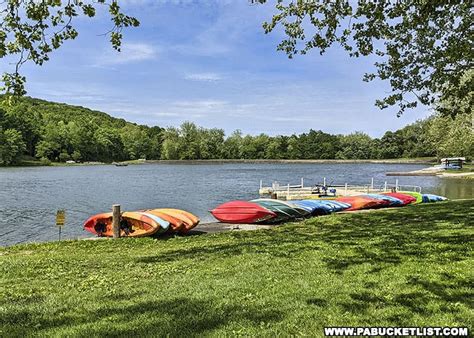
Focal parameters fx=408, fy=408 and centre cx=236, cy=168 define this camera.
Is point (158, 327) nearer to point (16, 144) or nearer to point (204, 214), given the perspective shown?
point (204, 214)

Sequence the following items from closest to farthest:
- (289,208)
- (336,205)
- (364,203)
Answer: (289,208) → (336,205) → (364,203)

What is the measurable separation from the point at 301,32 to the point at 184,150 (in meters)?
150

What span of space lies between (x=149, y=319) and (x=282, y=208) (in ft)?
61.3

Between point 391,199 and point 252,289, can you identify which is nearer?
point 252,289

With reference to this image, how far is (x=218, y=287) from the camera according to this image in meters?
7.22

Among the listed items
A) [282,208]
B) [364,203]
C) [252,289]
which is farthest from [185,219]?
[364,203]

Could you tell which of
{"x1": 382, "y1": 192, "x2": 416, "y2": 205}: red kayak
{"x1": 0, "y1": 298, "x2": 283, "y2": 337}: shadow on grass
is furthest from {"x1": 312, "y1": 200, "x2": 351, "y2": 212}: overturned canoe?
{"x1": 0, "y1": 298, "x2": 283, "y2": 337}: shadow on grass

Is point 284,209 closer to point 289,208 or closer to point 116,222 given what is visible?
point 289,208

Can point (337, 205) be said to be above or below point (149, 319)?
below

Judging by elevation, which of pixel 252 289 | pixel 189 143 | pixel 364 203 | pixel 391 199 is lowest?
pixel 364 203

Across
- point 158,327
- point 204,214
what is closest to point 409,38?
point 158,327

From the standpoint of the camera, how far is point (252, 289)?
275 inches

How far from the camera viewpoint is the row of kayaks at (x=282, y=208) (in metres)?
22.5

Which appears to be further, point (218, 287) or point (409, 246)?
point (409, 246)
